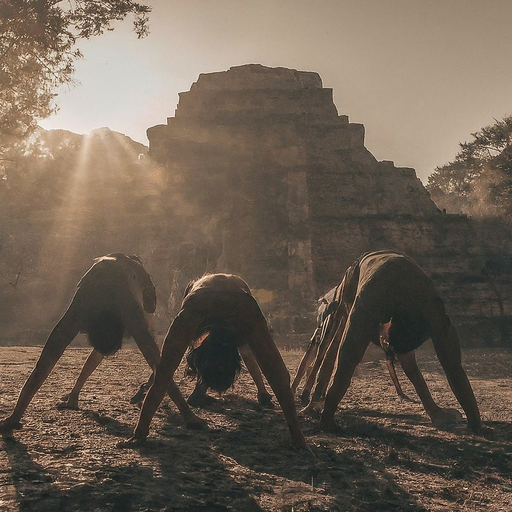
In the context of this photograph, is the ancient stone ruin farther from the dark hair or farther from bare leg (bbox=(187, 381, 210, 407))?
the dark hair

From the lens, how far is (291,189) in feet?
84.5

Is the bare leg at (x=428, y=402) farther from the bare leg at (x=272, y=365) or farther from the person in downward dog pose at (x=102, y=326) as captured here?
the person in downward dog pose at (x=102, y=326)

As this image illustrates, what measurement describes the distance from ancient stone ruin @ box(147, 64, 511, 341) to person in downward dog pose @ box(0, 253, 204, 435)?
14124 millimetres

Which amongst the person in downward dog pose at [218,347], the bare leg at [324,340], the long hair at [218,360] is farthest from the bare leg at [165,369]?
the bare leg at [324,340]

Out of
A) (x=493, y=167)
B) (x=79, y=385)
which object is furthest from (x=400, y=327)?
(x=493, y=167)

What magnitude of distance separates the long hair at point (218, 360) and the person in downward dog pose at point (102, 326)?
713 mm

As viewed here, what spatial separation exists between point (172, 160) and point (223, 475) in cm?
2563

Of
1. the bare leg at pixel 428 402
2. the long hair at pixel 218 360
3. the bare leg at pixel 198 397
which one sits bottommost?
the bare leg at pixel 198 397

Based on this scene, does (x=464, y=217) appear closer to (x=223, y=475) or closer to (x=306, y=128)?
(x=306, y=128)

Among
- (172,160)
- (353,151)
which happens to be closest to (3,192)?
(172,160)

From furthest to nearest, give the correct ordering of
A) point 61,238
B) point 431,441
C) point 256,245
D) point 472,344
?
point 61,238
point 256,245
point 472,344
point 431,441

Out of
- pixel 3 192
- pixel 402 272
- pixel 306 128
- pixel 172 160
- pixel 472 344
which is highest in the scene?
pixel 306 128

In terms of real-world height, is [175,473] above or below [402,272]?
below

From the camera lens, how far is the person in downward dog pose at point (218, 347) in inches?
170
